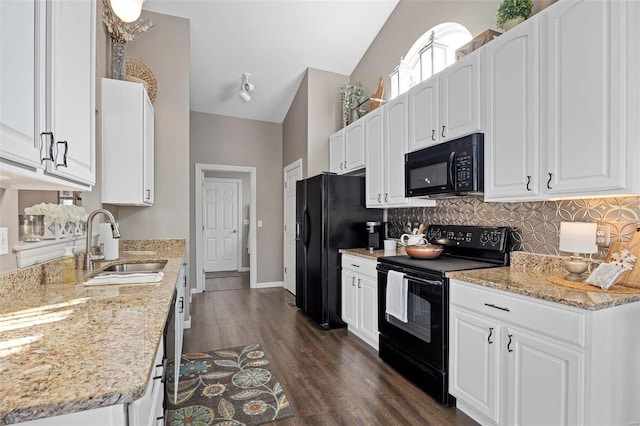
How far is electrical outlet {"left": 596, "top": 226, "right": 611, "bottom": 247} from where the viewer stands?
175 cm

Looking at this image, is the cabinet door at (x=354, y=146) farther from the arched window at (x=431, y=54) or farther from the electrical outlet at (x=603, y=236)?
the electrical outlet at (x=603, y=236)

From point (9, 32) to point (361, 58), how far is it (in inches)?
155

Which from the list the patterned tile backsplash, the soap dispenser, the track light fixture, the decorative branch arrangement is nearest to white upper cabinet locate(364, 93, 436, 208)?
the patterned tile backsplash

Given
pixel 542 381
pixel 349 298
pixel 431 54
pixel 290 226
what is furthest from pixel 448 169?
pixel 290 226

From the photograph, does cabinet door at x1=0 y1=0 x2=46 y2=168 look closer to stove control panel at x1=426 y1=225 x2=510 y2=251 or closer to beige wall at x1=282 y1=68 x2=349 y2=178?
stove control panel at x1=426 y1=225 x2=510 y2=251

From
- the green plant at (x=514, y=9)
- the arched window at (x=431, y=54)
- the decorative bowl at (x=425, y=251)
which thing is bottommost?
the decorative bowl at (x=425, y=251)

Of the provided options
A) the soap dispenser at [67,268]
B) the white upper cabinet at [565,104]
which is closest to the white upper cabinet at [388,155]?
A: the white upper cabinet at [565,104]

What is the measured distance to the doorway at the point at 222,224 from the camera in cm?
679

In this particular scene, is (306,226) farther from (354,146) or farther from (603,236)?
(603,236)

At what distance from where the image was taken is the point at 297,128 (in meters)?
4.79

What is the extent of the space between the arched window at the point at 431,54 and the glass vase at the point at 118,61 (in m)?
2.59

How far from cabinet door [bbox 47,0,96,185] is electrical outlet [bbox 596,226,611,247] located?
8.44 ft

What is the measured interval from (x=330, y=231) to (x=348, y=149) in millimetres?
1044

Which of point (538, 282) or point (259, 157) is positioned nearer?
point (538, 282)
